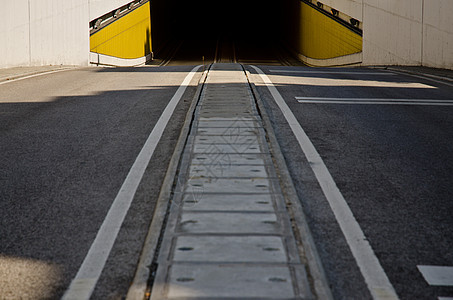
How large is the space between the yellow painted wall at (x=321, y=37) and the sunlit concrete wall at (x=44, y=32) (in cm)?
1344

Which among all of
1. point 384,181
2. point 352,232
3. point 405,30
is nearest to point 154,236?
point 352,232

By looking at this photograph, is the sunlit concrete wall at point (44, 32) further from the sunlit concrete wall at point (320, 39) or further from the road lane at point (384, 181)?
the sunlit concrete wall at point (320, 39)

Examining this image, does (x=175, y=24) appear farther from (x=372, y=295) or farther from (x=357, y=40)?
(x=372, y=295)

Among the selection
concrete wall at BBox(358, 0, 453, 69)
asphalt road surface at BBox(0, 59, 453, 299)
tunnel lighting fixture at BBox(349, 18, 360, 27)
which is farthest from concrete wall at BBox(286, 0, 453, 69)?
asphalt road surface at BBox(0, 59, 453, 299)

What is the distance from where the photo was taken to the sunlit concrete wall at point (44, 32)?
1870cm

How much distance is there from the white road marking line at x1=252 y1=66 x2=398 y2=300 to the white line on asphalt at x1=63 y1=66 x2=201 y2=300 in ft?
5.61

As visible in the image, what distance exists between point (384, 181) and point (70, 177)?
10.3ft

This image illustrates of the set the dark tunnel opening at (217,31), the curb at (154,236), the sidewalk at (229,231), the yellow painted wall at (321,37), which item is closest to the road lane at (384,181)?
the sidewalk at (229,231)

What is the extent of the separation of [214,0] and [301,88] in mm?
63888

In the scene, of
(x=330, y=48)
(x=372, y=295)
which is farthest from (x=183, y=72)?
(x=330, y=48)

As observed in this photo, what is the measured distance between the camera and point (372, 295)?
11.0ft

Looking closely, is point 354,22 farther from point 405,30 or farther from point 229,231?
point 229,231

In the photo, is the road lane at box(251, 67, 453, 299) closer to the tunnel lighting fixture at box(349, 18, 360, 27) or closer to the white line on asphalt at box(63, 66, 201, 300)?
the white line on asphalt at box(63, 66, 201, 300)

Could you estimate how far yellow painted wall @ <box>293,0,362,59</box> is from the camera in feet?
98.5
